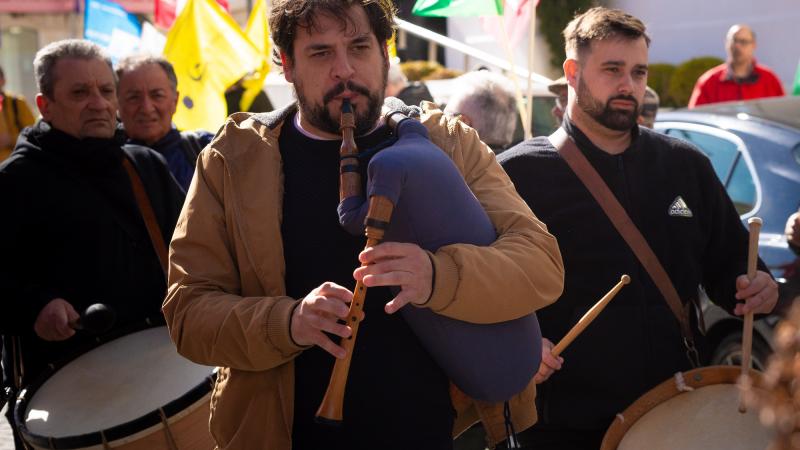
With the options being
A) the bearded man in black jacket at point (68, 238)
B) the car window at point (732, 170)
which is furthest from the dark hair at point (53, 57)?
the car window at point (732, 170)

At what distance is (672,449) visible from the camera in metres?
2.98

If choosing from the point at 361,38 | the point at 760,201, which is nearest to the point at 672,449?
the point at 361,38

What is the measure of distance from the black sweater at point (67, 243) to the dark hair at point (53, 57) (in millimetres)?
325

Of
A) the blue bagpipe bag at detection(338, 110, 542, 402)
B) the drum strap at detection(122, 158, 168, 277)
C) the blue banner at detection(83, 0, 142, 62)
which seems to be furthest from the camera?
the blue banner at detection(83, 0, 142, 62)

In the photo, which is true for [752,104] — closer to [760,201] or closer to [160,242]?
[760,201]

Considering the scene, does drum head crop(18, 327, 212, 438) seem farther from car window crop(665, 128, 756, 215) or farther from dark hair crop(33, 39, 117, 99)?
car window crop(665, 128, 756, 215)

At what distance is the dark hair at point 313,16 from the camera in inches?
99.0

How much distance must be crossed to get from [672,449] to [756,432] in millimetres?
239

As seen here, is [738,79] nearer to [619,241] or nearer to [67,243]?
[619,241]

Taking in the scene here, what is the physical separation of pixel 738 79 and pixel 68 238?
7217 mm

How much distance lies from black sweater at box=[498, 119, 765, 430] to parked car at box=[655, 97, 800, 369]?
122 centimetres

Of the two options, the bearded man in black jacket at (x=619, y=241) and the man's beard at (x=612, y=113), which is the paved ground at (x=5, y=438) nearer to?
the bearded man in black jacket at (x=619, y=241)

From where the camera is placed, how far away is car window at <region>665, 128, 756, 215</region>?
17.9 feet

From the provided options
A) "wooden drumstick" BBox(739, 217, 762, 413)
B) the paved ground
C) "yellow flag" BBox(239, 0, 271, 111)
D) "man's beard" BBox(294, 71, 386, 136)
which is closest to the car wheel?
"wooden drumstick" BBox(739, 217, 762, 413)
